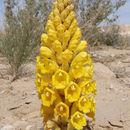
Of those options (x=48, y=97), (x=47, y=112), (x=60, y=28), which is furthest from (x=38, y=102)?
(x=60, y=28)

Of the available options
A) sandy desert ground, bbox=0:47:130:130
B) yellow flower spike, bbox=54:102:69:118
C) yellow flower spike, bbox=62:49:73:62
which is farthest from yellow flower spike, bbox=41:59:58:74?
sandy desert ground, bbox=0:47:130:130

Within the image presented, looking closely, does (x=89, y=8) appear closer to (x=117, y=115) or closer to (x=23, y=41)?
(x=23, y=41)

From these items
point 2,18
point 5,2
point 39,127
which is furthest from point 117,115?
point 5,2

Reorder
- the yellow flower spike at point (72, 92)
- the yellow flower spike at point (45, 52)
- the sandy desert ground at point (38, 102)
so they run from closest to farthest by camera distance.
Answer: the yellow flower spike at point (72, 92)
the yellow flower spike at point (45, 52)
the sandy desert ground at point (38, 102)

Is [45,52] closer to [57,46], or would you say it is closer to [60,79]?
[57,46]

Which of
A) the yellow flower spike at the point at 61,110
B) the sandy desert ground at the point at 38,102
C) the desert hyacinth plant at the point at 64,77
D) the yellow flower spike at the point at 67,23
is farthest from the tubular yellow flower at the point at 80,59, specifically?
the sandy desert ground at the point at 38,102

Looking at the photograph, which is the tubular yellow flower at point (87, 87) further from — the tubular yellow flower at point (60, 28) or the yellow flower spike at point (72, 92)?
the tubular yellow flower at point (60, 28)
